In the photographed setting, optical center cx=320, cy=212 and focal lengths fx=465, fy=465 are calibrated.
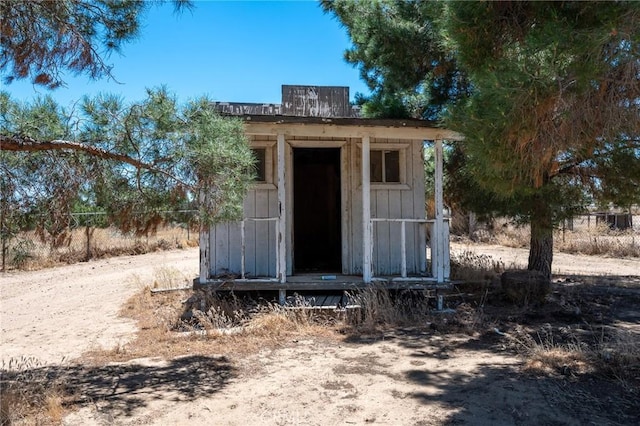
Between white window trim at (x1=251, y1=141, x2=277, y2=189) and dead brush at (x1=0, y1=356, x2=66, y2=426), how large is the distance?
432 centimetres

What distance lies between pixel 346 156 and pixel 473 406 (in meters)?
5.26

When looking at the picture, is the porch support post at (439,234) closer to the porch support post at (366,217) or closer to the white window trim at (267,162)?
the porch support post at (366,217)

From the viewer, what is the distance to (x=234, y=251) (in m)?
8.08

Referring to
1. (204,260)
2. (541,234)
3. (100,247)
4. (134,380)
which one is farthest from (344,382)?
(100,247)

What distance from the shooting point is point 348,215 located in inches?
330

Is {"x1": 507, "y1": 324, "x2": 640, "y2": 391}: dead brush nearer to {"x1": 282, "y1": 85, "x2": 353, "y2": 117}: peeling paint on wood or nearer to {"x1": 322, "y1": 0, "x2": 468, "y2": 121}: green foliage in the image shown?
{"x1": 322, "y1": 0, "x2": 468, "y2": 121}: green foliage

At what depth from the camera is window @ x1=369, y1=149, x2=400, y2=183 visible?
843 cm

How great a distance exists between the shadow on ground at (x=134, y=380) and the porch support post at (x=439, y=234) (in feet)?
12.8

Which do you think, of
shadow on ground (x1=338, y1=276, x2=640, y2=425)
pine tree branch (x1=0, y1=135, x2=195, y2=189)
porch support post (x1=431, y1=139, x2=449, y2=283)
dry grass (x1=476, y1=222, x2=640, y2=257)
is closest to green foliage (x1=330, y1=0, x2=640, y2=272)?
shadow on ground (x1=338, y1=276, x2=640, y2=425)

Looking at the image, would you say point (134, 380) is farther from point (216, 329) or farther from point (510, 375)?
point (510, 375)

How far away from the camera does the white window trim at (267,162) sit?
8070 mm

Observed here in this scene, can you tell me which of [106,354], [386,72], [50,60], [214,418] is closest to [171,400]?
[214,418]

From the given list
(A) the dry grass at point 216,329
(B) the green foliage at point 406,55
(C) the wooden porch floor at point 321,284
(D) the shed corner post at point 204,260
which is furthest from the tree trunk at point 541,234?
(D) the shed corner post at point 204,260

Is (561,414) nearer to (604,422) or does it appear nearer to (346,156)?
(604,422)
